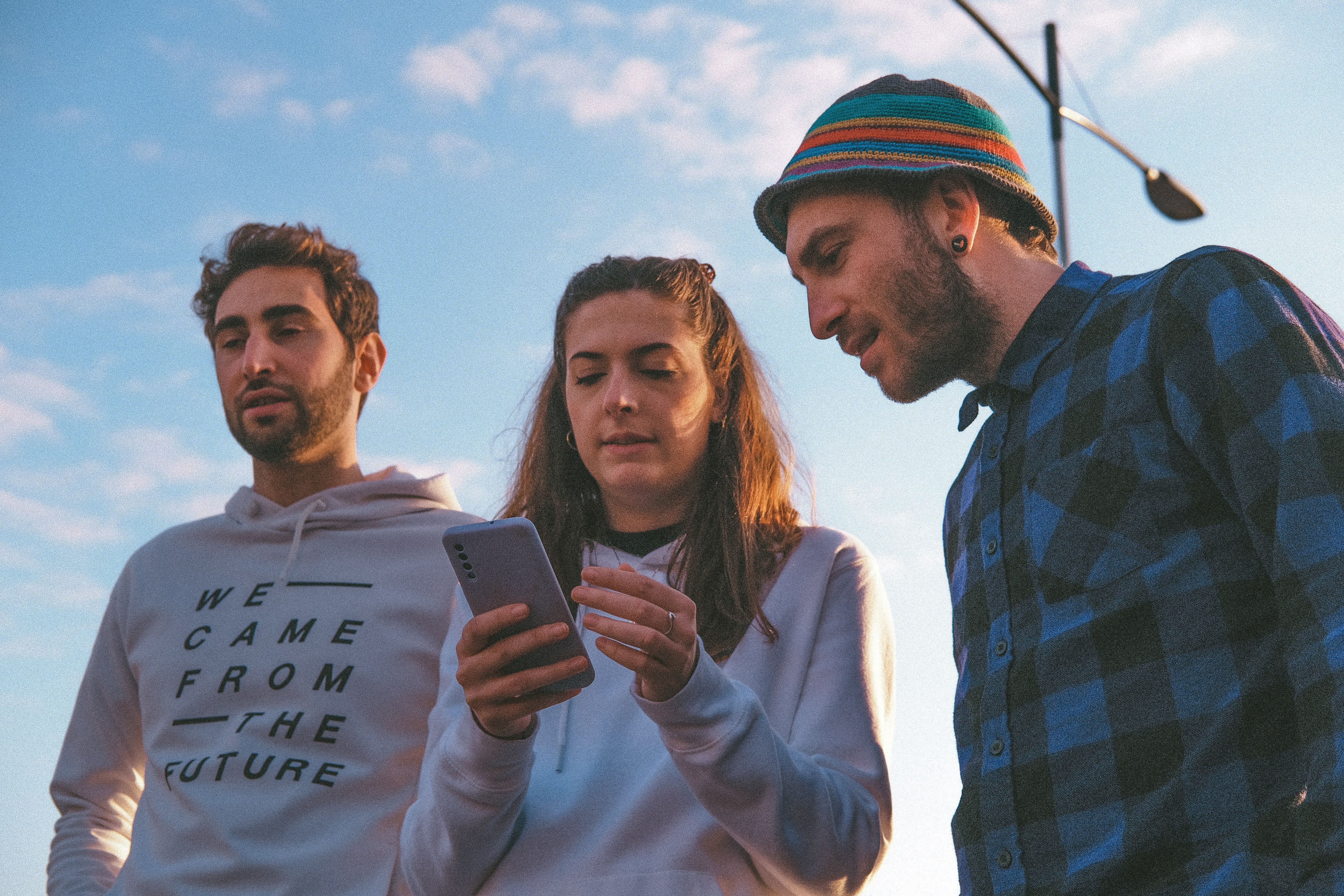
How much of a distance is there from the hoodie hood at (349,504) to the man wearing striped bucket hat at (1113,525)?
2285 mm

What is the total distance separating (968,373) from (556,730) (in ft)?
5.15

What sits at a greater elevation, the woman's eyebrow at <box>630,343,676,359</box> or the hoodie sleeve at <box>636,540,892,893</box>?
the woman's eyebrow at <box>630,343,676,359</box>

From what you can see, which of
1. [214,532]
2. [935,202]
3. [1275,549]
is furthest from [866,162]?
[214,532]

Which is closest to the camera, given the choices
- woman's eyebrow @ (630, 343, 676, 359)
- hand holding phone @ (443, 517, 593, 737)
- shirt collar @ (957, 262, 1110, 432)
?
shirt collar @ (957, 262, 1110, 432)

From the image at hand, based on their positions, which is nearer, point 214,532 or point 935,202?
point 935,202

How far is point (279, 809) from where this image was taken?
4047 millimetres

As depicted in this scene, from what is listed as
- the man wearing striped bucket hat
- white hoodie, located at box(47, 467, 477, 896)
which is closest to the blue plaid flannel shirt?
the man wearing striped bucket hat

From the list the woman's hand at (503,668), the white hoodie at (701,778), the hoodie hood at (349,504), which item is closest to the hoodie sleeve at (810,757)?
the white hoodie at (701,778)

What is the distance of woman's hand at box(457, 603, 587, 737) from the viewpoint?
2.96 m

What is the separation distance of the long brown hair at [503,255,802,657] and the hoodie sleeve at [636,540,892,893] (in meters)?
0.23

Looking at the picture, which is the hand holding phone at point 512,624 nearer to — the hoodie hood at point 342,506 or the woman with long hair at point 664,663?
the woman with long hair at point 664,663

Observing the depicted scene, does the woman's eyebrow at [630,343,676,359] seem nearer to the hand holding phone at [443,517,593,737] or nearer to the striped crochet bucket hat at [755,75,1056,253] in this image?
the striped crochet bucket hat at [755,75,1056,253]

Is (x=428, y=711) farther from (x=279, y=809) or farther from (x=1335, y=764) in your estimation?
(x=1335, y=764)

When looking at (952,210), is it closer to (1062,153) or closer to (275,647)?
(275,647)
